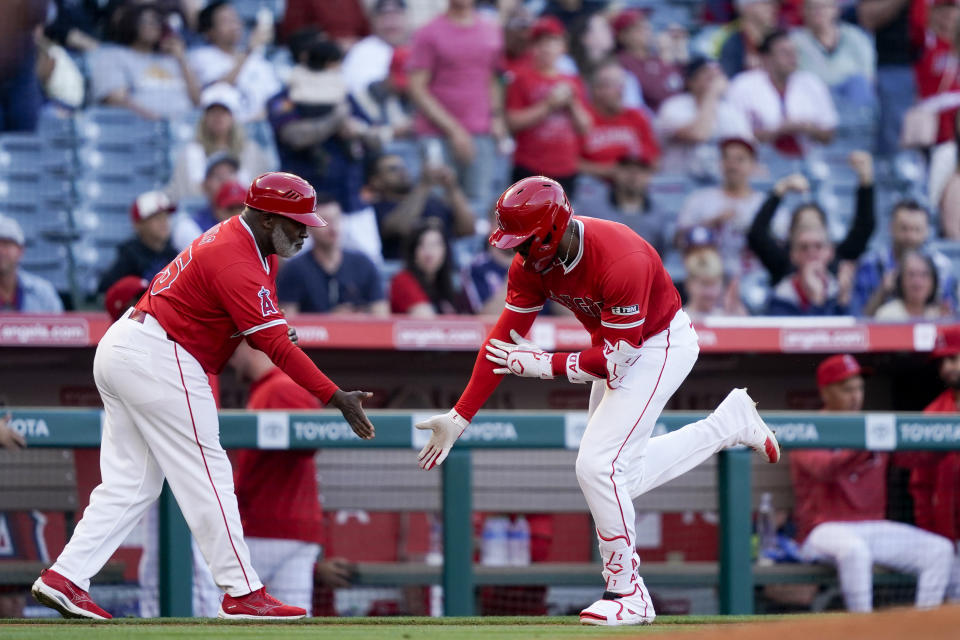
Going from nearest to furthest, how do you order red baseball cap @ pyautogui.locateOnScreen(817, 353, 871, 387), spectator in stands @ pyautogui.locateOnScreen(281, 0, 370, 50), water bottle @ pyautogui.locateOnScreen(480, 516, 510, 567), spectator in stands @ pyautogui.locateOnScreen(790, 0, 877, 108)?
1. water bottle @ pyautogui.locateOnScreen(480, 516, 510, 567)
2. red baseball cap @ pyautogui.locateOnScreen(817, 353, 871, 387)
3. spectator in stands @ pyautogui.locateOnScreen(281, 0, 370, 50)
4. spectator in stands @ pyautogui.locateOnScreen(790, 0, 877, 108)

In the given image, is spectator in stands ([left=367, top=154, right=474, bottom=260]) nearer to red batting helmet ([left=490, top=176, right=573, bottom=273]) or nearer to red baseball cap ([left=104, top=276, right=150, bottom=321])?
red baseball cap ([left=104, top=276, right=150, bottom=321])

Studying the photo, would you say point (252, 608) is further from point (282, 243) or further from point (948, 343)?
point (948, 343)

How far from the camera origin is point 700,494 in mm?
7234

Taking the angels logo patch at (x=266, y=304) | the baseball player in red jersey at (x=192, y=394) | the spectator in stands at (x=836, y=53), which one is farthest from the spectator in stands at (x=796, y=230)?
the angels logo patch at (x=266, y=304)

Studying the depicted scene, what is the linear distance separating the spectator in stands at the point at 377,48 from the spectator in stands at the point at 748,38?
277 centimetres

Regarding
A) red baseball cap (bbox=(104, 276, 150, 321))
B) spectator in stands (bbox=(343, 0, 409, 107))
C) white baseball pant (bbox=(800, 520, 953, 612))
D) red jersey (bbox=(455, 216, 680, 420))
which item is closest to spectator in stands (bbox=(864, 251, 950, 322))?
white baseball pant (bbox=(800, 520, 953, 612))

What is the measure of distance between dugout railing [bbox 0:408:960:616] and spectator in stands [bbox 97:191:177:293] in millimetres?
A: 1846

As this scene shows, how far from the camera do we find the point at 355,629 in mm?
4949

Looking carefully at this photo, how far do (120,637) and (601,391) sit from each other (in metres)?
2.13

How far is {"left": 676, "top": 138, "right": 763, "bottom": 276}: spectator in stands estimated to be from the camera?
9.67 meters

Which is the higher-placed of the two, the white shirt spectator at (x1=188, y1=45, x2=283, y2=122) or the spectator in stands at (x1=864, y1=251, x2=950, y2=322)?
the white shirt spectator at (x1=188, y1=45, x2=283, y2=122)

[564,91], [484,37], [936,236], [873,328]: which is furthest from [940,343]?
[484,37]

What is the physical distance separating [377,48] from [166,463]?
567 cm

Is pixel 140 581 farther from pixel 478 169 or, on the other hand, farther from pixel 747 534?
pixel 478 169
